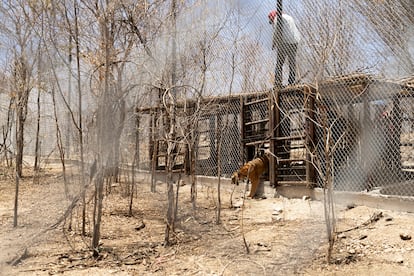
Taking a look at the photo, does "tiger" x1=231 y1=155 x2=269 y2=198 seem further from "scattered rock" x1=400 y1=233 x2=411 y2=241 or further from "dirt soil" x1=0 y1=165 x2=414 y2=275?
"scattered rock" x1=400 y1=233 x2=411 y2=241

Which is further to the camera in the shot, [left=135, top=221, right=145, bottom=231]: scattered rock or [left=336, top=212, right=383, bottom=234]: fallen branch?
[left=135, top=221, right=145, bottom=231]: scattered rock

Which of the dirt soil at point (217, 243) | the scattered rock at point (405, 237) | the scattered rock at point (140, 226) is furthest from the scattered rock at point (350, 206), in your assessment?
the scattered rock at point (140, 226)

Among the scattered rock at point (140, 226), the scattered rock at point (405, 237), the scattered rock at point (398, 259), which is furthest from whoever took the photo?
the scattered rock at point (140, 226)

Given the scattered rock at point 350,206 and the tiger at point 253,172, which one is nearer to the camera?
Result: the scattered rock at point 350,206

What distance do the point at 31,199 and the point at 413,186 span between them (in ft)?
17.3

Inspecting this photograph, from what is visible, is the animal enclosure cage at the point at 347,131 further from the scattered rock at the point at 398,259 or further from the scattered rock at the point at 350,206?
the scattered rock at the point at 398,259

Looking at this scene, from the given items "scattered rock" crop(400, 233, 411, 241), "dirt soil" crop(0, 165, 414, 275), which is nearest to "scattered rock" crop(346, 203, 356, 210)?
"dirt soil" crop(0, 165, 414, 275)

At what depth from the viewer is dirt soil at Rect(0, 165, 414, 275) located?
3174 millimetres

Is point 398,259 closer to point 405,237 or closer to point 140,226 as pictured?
point 405,237

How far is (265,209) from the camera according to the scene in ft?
17.6

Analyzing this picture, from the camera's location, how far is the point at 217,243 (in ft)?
12.6

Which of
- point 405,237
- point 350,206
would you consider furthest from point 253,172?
point 405,237

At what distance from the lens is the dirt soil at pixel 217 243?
3.17 m

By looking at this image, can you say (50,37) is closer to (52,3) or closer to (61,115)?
(52,3)
